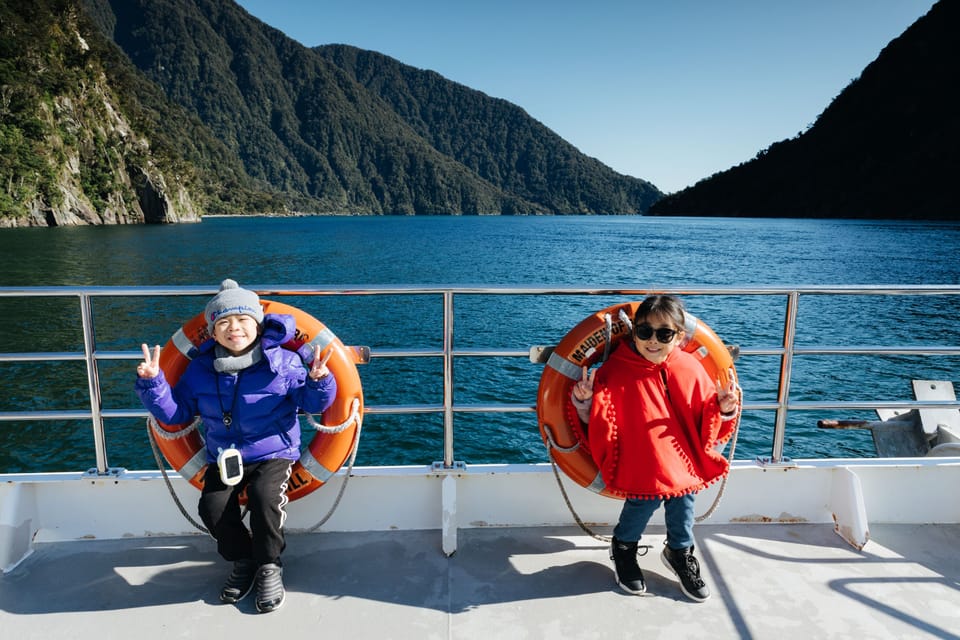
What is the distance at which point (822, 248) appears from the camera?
1571 inches

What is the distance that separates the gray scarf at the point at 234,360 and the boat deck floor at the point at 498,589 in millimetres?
757

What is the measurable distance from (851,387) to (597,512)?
10.7 meters

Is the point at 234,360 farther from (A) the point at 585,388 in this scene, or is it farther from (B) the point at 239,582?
(A) the point at 585,388

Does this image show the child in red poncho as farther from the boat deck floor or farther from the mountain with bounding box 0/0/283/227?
the mountain with bounding box 0/0/283/227

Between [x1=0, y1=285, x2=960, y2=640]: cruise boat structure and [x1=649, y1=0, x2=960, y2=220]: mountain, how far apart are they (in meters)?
75.7

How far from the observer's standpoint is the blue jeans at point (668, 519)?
1930 mm

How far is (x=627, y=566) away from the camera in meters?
1.96

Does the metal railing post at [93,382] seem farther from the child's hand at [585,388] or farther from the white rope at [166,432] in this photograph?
the child's hand at [585,388]

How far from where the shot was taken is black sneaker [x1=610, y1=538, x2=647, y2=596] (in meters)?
1.92

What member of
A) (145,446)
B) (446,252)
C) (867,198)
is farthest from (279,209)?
(145,446)

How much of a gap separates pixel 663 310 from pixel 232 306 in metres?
1.39

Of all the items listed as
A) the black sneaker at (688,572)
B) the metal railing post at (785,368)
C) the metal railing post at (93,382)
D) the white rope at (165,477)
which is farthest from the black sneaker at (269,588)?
the metal railing post at (785,368)

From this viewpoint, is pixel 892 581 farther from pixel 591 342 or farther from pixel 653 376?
pixel 591 342

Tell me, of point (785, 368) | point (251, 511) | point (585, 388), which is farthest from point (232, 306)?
point (785, 368)
